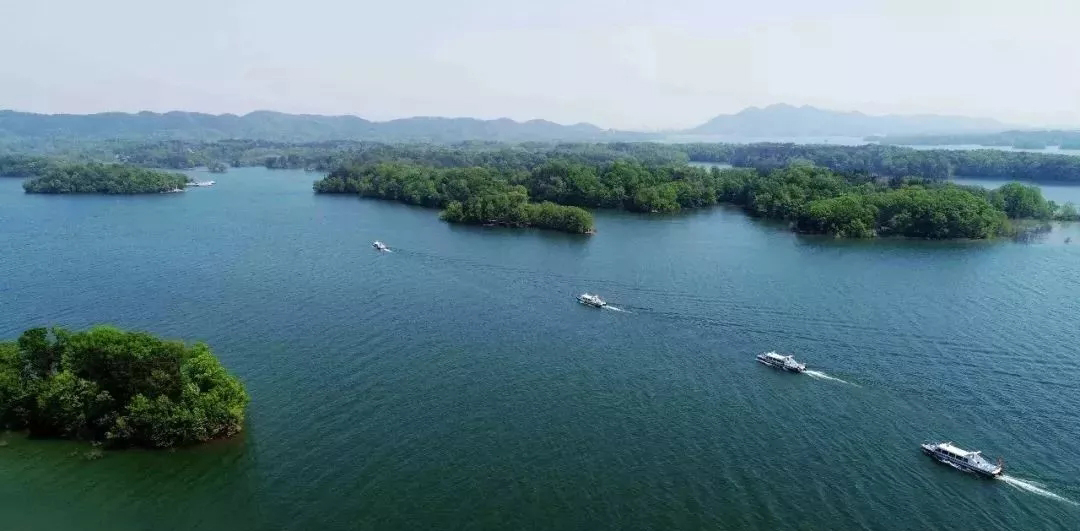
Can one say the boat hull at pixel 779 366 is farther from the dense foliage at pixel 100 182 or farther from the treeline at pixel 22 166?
the treeline at pixel 22 166

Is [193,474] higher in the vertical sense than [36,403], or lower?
lower

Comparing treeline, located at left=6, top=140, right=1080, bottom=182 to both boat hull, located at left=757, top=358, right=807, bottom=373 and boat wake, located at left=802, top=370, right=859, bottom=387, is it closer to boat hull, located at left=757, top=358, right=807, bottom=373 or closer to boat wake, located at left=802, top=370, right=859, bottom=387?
boat hull, located at left=757, top=358, right=807, bottom=373

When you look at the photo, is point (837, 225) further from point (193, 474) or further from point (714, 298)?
point (193, 474)

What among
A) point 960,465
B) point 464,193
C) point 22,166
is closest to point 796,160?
point 464,193

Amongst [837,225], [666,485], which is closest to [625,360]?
[666,485]

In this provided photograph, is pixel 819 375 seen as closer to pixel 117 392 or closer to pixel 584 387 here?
pixel 584 387

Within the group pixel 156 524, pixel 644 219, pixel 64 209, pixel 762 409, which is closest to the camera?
pixel 156 524

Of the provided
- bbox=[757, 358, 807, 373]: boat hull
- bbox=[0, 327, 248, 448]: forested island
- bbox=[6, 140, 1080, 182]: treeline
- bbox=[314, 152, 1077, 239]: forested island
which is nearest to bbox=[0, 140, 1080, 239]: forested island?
bbox=[314, 152, 1077, 239]: forested island

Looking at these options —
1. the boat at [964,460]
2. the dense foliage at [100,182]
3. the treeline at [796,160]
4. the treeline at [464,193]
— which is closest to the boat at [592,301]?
the boat at [964,460]
